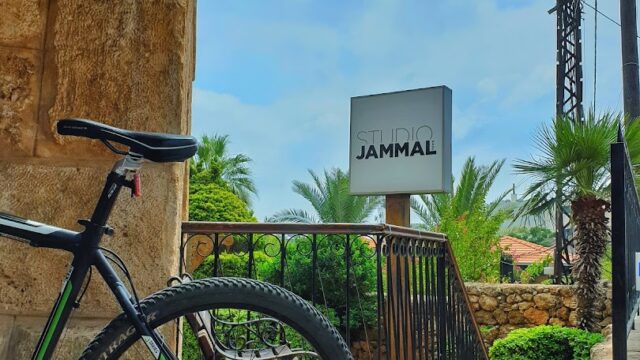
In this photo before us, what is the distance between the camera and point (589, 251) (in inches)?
337

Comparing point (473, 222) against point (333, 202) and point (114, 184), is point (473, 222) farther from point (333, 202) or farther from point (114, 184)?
point (114, 184)

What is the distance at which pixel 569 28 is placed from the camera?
1291 centimetres

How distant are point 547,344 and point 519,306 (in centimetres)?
189

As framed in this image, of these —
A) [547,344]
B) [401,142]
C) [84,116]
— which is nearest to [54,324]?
[84,116]

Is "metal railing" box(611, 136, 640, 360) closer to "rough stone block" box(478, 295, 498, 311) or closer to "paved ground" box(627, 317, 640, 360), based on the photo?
"paved ground" box(627, 317, 640, 360)

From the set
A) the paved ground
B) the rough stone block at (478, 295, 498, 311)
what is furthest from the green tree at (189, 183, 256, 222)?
the paved ground

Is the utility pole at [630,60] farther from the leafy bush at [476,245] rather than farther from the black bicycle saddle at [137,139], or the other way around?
the black bicycle saddle at [137,139]

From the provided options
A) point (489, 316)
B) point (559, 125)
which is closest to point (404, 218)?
point (559, 125)

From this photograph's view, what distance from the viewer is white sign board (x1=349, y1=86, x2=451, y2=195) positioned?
6.81 metres

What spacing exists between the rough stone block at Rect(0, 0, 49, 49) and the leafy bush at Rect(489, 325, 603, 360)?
7671 mm

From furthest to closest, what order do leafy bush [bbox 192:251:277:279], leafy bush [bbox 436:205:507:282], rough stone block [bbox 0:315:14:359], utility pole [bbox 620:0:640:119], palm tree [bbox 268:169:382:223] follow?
palm tree [bbox 268:169:382:223] < leafy bush [bbox 436:205:507:282] < utility pole [bbox 620:0:640:119] < leafy bush [bbox 192:251:277:279] < rough stone block [bbox 0:315:14:359]

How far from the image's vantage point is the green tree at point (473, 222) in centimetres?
1190

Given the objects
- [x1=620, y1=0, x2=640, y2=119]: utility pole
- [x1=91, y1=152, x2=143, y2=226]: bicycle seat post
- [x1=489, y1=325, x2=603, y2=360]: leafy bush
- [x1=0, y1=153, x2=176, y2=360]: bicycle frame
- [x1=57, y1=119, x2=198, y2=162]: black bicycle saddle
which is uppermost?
[x1=620, y1=0, x2=640, y2=119]: utility pole

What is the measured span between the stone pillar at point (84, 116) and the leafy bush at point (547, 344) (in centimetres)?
731
